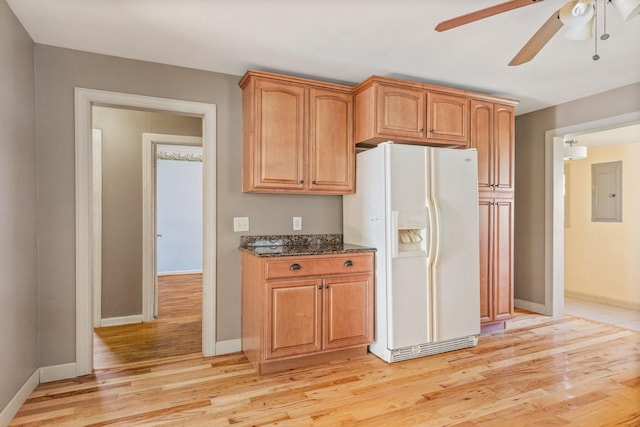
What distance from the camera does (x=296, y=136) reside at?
2.95m

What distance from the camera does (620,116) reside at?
3473mm

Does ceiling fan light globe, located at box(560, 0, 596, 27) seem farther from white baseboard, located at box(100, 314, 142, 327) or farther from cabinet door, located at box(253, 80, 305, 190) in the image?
white baseboard, located at box(100, 314, 142, 327)

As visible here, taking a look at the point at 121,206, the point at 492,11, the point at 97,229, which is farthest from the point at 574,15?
the point at 97,229

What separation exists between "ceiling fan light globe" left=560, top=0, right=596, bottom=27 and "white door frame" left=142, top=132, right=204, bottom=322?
142 inches

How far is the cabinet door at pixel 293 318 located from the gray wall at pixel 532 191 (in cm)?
292

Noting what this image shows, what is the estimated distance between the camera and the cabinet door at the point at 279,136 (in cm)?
285

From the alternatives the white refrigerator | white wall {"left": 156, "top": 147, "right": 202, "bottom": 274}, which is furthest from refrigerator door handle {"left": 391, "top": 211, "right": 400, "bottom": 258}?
white wall {"left": 156, "top": 147, "right": 202, "bottom": 274}

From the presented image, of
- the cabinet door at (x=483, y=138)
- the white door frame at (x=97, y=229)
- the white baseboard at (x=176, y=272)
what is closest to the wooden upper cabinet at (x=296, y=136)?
the cabinet door at (x=483, y=138)

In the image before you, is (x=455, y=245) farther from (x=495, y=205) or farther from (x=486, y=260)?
(x=495, y=205)

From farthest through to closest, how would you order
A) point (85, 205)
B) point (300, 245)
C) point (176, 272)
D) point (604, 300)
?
point (176, 272), point (604, 300), point (300, 245), point (85, 205)

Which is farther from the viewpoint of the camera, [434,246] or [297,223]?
[297,223]

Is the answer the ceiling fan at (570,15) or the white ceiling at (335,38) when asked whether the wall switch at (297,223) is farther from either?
the ceiling fan at (570,15)

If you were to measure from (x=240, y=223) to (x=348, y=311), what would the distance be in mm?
1135

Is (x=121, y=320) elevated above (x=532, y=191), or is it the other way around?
(x=532, y=191)
